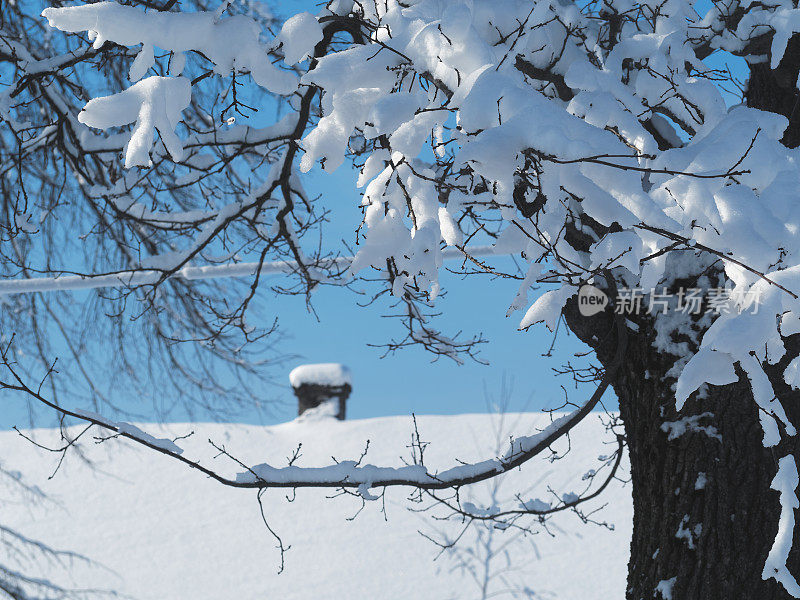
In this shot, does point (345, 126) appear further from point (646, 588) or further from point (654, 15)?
point (646, 588)

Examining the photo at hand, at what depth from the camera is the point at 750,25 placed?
3.29m

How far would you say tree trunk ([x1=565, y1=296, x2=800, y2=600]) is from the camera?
112 inches

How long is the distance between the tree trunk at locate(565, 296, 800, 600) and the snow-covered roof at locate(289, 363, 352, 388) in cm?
729

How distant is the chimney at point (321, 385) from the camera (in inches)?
404

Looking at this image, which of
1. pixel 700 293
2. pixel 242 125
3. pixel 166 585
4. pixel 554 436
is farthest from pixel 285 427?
pixel 700 293

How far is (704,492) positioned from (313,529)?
233 inches

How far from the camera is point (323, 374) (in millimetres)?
10281

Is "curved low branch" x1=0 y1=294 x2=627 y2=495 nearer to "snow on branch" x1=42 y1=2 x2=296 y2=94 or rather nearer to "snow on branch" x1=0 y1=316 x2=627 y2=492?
"snow on branch" x1=0 y1=316 x2=627 y2=492

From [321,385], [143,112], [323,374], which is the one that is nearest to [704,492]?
[143,112]

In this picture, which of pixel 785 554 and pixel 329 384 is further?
pixel 329 384

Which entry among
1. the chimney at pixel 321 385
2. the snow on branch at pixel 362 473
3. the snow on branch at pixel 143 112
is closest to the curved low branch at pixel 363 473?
the snow on branch at pixel 362 473

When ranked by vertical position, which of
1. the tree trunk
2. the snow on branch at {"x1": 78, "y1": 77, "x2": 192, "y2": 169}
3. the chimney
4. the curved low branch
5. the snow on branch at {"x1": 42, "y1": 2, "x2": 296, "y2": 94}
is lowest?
the tree trunk

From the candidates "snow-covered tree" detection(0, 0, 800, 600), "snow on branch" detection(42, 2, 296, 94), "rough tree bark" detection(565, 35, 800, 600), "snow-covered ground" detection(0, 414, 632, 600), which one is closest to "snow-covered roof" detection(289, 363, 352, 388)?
"snow-covered ground" detection(0, 414, 632, 600)

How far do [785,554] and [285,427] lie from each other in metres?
8.62
